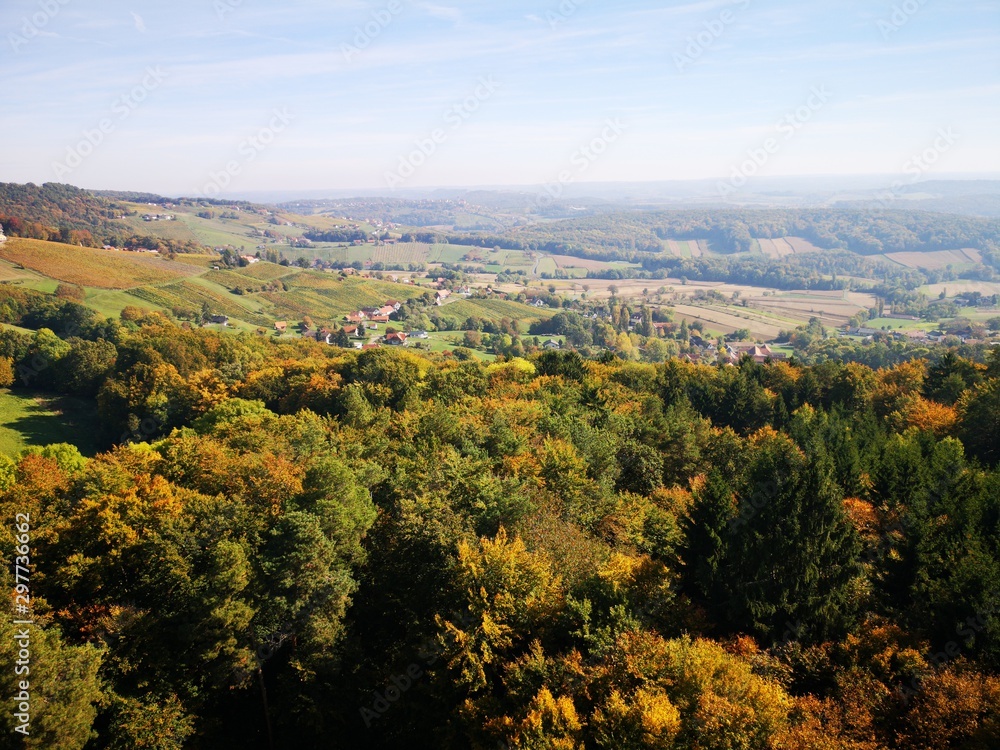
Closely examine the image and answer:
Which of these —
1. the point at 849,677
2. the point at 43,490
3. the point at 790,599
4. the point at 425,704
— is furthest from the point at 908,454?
the point at 43,490

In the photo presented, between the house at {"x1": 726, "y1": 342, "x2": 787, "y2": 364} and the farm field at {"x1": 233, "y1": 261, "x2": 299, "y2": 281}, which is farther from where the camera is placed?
the farm field at {"x1": 233, "y1": 261, "x2": 299, "y2": 281}

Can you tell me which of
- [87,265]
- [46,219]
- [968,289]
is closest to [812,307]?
[968,289]

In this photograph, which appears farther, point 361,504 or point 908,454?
point 908,454

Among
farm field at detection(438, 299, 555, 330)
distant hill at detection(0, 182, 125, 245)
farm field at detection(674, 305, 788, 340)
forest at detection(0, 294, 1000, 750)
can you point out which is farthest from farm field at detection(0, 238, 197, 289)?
farm field at detection(674, 305, 788, 340)

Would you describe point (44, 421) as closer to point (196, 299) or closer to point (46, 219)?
point (196, 299)

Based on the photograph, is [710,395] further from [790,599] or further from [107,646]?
[107,646]

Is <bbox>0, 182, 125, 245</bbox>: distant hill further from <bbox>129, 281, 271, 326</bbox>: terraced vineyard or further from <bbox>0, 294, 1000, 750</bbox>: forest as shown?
<bbox>0, 294, 1000, 750</bbox>: forest
